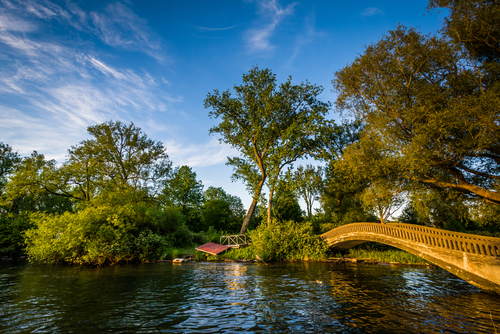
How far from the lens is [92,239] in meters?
20.6

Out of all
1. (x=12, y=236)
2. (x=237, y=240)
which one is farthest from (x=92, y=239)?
(x=12, y=236)

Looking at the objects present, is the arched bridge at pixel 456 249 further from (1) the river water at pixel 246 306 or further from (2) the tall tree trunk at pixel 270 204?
(2) the tall tree trunk at pixel 270 204

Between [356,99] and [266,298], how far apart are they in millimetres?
20281

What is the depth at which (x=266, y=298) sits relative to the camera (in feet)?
29.6

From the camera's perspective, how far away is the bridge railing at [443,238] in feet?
32.4

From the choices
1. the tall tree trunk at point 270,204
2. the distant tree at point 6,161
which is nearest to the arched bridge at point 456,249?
the tall tree trunk at point 270,204

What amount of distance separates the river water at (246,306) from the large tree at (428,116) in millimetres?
8350

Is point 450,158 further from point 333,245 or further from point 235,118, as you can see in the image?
point 235,118

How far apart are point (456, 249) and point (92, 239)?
2398cm

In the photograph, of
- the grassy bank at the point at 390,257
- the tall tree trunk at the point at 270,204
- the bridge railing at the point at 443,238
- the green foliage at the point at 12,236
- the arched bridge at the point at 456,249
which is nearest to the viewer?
the arched bridge at the point at 456,249

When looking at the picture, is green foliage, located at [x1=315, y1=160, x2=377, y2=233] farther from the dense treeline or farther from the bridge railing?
the bridge railing

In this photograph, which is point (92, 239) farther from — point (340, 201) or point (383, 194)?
point (340, 201)

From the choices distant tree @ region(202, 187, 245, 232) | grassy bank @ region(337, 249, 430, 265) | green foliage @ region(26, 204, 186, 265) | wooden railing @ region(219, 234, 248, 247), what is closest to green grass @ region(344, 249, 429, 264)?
grassy bank @ region(337, 249, 430, 265)

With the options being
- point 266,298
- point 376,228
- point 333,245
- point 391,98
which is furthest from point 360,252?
point 266,298
